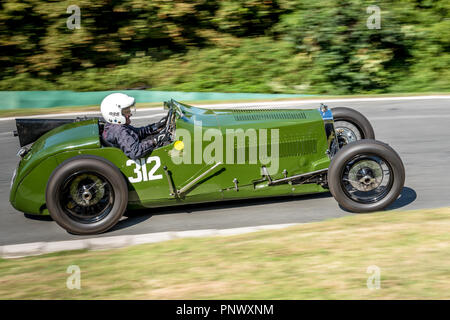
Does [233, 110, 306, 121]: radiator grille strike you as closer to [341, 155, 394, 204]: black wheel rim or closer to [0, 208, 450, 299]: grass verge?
[341, 155, 394, 204]: black wheel rim

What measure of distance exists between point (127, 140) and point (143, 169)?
1.15 ft

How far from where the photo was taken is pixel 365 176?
6090 millimetres

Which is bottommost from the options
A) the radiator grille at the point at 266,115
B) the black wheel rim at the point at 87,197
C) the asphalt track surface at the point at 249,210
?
the asphalt track surface at the point at 249,210

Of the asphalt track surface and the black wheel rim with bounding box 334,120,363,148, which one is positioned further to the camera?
the black wheel rim with bounding box 334,120,363,148

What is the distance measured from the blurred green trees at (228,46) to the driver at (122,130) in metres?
9.54

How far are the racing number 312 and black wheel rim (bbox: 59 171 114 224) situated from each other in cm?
30

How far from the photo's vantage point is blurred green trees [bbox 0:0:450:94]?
49.9 feet

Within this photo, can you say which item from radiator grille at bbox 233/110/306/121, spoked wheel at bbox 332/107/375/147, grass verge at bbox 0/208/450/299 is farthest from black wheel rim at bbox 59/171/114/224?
spoked wheel at bbox 332/107/375/147

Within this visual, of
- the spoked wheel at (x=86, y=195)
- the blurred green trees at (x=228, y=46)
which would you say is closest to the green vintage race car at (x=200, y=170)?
the spoked wheel at (x=86, y=195)

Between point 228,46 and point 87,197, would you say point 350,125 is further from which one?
point 228,46

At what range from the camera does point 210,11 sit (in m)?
17.9

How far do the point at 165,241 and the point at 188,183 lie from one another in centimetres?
71

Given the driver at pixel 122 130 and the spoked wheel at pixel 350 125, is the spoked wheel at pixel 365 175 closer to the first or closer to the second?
the spoked wheel at pixel 350 125

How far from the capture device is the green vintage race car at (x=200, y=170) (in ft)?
19.6
